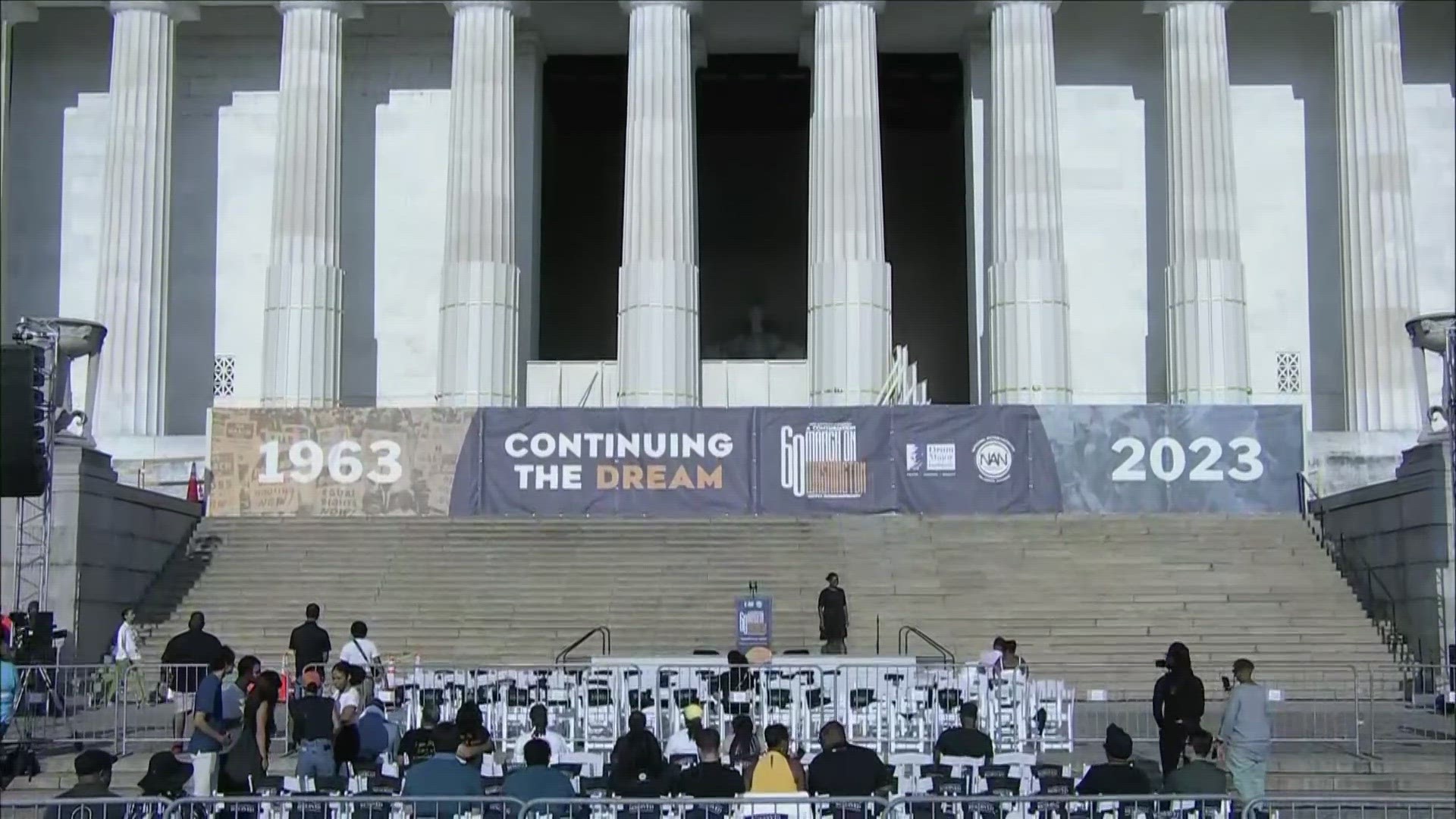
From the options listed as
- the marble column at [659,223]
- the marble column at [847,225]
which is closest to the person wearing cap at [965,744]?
the marble column at [659,223]

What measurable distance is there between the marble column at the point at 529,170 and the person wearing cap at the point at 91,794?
31450mm

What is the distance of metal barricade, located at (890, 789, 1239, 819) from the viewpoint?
42.3ft

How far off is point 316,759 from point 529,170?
3053 centimetres

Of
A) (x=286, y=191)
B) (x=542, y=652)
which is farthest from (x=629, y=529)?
(x=286, y=191)

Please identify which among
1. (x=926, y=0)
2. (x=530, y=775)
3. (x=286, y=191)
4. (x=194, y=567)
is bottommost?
(x=530, y=775)

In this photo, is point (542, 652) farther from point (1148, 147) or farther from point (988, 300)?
point (1148, 147)

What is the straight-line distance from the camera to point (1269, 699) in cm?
2325

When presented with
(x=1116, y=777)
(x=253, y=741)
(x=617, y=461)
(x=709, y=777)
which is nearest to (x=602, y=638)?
(x=617, y=461)

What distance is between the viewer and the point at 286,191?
1651 inches

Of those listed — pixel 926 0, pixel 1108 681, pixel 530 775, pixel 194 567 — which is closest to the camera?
pixel 530 775

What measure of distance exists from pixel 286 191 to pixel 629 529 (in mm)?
12650

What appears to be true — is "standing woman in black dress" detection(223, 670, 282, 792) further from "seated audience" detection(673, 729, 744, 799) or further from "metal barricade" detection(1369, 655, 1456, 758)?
"metal barricade" detection(1369, 655, 1456, 758)

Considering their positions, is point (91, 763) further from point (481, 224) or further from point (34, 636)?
point (481, 224)

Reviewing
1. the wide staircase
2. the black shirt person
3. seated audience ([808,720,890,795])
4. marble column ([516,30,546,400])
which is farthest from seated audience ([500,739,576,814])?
marble column ([516,30,546,400])
